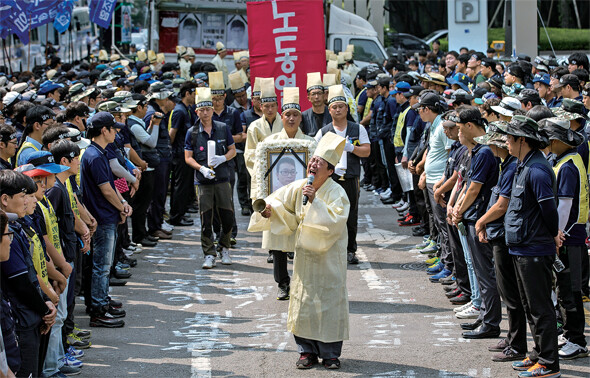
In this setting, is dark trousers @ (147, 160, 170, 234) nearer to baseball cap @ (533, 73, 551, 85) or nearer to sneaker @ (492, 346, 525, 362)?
baseball cap @ (533, 73, 551, 85)

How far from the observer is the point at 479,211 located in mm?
8195

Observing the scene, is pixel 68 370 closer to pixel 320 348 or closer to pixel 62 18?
pixel 320 348

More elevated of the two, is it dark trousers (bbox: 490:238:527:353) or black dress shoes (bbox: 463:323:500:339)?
dark trousers (bbox: 490:238:527:353)

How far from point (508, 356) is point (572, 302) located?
0.78 metres

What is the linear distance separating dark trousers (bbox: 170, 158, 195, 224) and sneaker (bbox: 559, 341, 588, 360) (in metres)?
7.75

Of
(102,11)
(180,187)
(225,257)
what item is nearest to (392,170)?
(180,187)

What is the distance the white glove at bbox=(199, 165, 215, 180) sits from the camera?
11.2 metres

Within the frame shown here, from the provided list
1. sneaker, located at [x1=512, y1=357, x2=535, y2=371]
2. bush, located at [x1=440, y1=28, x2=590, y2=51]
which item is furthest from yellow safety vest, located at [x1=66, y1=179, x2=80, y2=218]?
bush, located at [x1=440, y1=28, x2=590, y2=51]

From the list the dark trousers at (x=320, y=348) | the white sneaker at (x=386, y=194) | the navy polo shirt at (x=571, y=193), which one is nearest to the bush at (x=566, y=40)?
the white sneaker at (x=386, y=194)

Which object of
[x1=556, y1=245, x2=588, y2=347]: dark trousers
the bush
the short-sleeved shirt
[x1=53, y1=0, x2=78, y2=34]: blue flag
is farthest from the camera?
the bush

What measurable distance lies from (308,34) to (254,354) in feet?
16.0

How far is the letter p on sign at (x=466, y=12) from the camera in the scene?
89.0ft

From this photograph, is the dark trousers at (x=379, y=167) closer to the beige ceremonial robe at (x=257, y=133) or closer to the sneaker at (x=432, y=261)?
the sneaker at (x=432, y=261)

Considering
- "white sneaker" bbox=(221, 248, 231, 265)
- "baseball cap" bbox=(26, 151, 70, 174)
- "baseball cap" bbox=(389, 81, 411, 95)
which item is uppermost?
"baseball cap" bbox=(389, 81, 411, 95)
